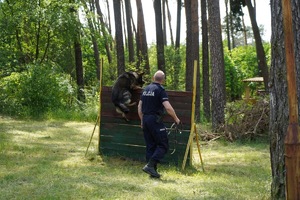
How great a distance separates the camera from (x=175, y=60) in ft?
98.3

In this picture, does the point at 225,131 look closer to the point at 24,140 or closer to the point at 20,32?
the point at 24,140

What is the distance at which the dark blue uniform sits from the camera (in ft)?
27.2

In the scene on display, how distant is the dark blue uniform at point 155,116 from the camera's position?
8.30 meters

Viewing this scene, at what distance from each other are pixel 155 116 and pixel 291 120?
5.18 meters

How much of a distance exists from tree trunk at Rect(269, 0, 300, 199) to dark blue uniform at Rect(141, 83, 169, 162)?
114 inches

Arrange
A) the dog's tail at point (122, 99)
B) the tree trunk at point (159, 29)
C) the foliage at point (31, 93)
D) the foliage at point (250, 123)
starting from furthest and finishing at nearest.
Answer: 1. the tree trunk at point (159, 29)
2. the foliage at point (31, 93)
3. the foliage at point (250, 123)
4. the dog's tail at point (122, 99)

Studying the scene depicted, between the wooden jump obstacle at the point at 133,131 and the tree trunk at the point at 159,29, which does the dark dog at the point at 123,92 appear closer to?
the wooden jump obstacle at the point at 133,131

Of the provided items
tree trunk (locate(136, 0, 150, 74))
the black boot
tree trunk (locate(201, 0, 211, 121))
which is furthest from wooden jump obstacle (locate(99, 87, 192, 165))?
tree trunk (locate(136, 0, 150, 74))

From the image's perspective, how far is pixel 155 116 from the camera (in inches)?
330

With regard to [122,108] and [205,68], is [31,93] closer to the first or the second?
[205,68]

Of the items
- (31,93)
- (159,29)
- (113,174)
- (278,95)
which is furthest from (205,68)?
(278,95)

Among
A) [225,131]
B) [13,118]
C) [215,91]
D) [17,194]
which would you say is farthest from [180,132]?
[13,118]

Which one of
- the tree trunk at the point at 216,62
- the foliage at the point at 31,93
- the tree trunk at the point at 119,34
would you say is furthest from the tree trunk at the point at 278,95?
the tree trunk at the point at 119,34

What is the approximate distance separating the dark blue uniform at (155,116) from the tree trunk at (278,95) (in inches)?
114
